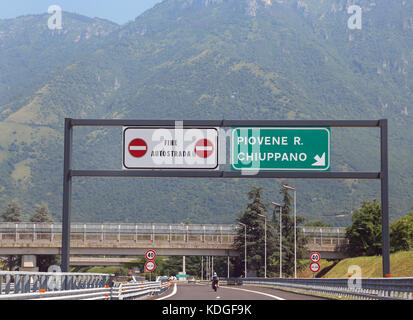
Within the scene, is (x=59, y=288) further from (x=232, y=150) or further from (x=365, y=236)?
(x=365, y=236)

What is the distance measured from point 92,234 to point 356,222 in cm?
3927

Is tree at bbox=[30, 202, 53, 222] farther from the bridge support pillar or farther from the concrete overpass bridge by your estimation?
the bridge support pillar

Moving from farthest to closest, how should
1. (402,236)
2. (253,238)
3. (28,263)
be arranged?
(253,238)
(402,236)
(28,263)

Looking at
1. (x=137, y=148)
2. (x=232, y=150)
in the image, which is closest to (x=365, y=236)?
(x=232, y=150)

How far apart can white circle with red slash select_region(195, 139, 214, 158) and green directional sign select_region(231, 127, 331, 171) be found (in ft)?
2.81

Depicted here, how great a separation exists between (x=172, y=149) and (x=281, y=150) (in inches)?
162

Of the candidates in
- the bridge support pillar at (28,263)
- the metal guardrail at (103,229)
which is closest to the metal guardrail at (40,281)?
the bridge support pillar at (28,263)

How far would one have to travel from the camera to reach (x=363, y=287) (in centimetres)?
3338

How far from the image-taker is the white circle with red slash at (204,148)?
2837cm

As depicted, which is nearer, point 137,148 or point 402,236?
point 137,148

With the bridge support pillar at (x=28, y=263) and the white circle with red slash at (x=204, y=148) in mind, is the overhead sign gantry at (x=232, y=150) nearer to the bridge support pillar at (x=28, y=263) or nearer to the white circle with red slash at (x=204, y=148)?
the white circle with red slash at (x=204, y=148)

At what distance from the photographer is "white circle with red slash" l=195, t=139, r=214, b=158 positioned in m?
28.4
